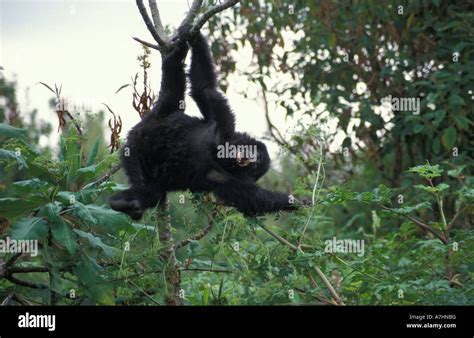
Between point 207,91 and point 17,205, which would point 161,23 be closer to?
point 207,91

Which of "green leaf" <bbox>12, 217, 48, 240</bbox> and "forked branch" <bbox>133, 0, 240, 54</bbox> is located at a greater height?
"forked branch" <bbox>133, 0, 240, 54</bbox>

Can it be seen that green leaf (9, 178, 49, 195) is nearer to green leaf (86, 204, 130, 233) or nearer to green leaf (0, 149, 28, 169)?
green leaf (0, 149, 28, 169)

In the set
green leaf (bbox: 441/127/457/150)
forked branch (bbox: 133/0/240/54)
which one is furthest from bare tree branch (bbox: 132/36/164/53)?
green leaf (bbox: 441/127/457/150)

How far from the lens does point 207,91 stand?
4.65 meters
